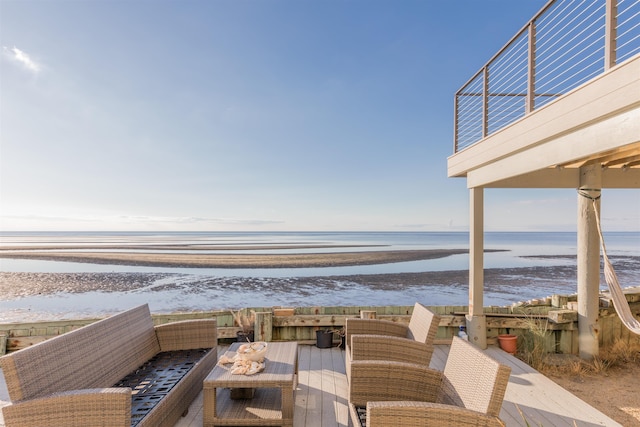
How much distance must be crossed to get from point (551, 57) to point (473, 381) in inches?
132

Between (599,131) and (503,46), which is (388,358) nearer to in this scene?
(599,131)

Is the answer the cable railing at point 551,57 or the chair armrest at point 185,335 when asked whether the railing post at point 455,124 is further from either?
the chair armrest at point 185,335

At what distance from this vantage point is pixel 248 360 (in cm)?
254

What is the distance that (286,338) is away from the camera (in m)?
4.37

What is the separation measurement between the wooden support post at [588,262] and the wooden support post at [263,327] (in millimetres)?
3879

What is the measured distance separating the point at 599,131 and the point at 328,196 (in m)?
30.5

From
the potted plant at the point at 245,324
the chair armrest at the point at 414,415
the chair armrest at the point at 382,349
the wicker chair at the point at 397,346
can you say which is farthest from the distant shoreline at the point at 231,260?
the chair armrest at the point at 414,415

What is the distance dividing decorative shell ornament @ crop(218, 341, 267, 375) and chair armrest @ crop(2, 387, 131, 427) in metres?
0.81

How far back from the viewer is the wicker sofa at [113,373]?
172cm

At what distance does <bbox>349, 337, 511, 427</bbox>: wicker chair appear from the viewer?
1.58 metres

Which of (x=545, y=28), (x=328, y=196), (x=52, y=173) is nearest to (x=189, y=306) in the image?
(x=545, y=28)

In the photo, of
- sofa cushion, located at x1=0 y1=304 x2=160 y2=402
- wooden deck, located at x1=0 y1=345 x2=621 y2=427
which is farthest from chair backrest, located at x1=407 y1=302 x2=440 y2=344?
sofa cushion, located at x1=0 y1=304 x2=160 y2=402

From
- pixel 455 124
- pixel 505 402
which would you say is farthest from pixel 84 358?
pixel 455 124

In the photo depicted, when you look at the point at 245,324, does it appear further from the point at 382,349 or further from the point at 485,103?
the point at 485,103
